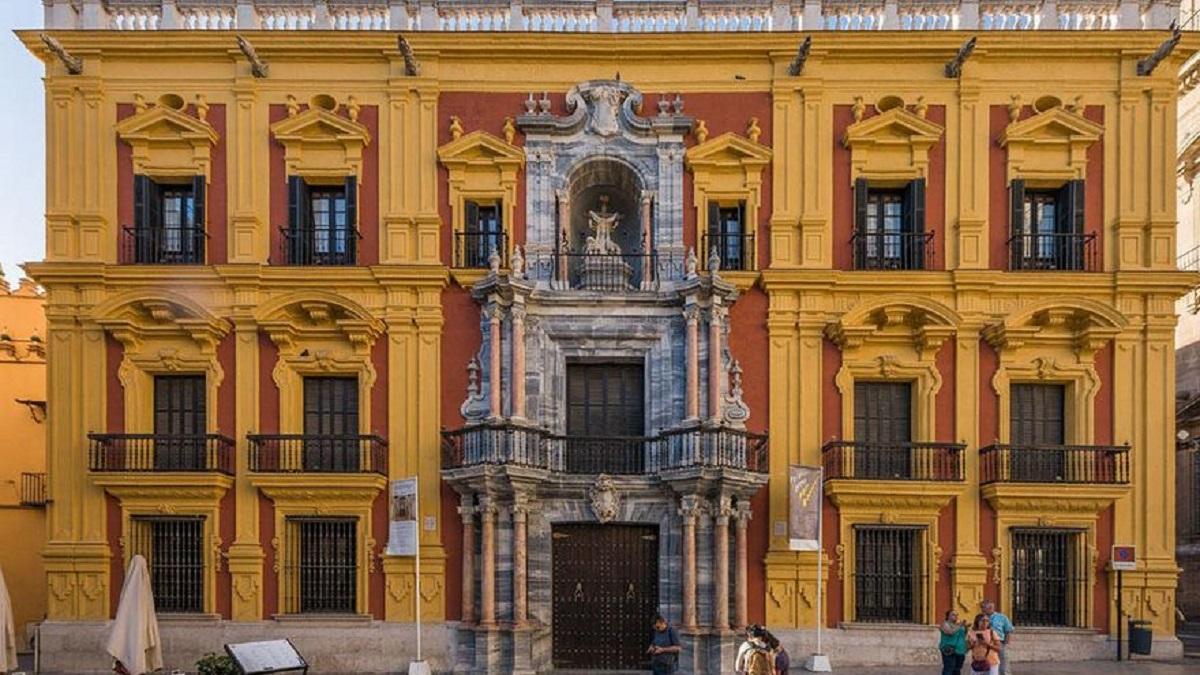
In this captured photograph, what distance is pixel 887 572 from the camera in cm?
1897

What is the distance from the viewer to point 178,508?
1883 cm

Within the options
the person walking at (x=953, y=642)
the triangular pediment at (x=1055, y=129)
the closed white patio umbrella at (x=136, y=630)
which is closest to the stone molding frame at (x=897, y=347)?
the triangular pediment at (x=1055, y=129)

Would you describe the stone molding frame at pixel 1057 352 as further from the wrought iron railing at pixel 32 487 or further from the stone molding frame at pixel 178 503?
the wrought iron railing at pixel 32 487

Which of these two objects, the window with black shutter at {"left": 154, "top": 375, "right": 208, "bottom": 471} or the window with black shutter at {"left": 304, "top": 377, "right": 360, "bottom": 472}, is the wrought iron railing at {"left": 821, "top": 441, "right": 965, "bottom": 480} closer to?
the window with black shutter at {"left": 304, "top": 377, "right": 360, "bottom": 472}

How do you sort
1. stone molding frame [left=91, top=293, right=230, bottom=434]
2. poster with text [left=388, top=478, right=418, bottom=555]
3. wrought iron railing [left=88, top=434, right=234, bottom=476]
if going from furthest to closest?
1. stone molding frame [left=91, top=293, right=230, bottom=434]
2. wrought iron railing [left=88, top=434, right=234, bottom=476]
3. poster with text [left=388, top=478, right=418, bottom=555]

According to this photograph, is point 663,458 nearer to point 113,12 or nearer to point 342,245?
point 342,245

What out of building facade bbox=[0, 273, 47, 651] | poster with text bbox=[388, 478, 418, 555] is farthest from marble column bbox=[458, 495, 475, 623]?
building facade bbox=[0, 273, 47, 651]

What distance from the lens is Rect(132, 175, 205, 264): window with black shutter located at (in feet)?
64.3

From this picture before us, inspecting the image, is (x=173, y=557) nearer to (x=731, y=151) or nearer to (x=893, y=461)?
(x=731, y=151)

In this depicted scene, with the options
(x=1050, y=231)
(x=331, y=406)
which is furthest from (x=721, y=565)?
(x=1050, y=231)

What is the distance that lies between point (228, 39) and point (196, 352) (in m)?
6.36

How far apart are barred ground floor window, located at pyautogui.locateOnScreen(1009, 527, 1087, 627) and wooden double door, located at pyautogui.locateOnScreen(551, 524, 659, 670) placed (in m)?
7.13

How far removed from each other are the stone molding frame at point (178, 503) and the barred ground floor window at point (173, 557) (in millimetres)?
147

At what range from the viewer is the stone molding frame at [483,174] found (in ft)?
63.8
